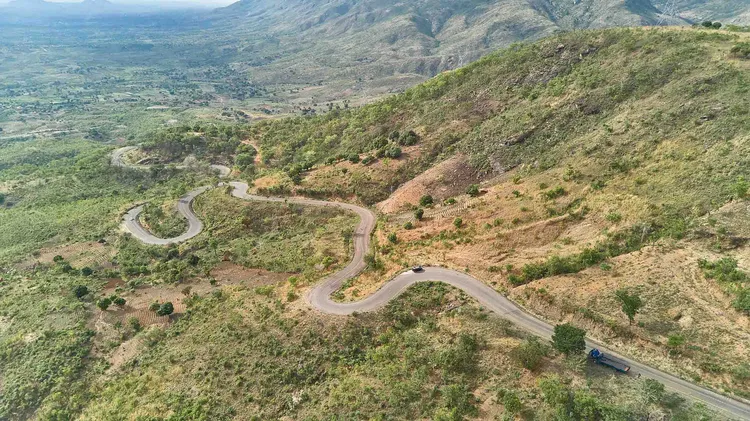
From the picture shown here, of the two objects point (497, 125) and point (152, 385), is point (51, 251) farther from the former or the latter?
point (497, 125)

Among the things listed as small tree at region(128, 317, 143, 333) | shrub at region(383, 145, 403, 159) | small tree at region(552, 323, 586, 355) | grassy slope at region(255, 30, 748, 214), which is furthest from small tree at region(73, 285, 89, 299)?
small tree at region(552, 323, 586, 355)

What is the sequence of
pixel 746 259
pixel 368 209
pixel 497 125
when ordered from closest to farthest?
pixel 746 259 → pixel 368 209 → pixel 497 125

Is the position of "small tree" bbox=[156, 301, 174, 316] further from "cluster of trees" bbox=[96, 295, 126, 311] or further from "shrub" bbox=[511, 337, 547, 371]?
"shrub" bbox=[511, 337, 547, 371]

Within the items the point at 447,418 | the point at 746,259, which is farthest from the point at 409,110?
the point at 447,418

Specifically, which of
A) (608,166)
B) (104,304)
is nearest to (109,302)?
(104,304)

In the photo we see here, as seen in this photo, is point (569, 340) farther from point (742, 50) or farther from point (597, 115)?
point (742, 50)

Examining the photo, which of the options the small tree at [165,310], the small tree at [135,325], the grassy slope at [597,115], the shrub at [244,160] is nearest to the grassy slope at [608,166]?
the grassy slope at [597,115]
